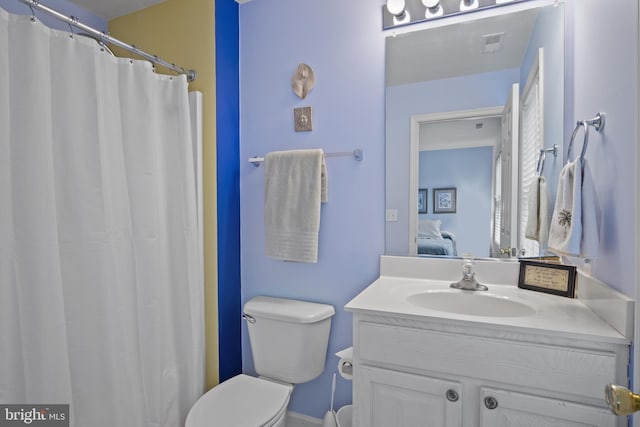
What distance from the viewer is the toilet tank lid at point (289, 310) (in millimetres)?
1514

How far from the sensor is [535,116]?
1.32 meters

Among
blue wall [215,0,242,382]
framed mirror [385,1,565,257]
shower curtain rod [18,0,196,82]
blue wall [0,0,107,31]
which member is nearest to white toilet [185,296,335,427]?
blue wall [215,0,242,382]

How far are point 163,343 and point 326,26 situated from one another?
5.74ft

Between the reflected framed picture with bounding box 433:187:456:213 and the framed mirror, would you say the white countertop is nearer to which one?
the framed mirror

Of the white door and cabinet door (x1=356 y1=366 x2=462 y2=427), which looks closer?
cabinet door (x1=356 y1=366 x2=462 y2=427)

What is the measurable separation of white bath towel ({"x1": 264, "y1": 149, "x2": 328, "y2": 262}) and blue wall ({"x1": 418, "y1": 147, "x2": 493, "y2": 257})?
518 mm

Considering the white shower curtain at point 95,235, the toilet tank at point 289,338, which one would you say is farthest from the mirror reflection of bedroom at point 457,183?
the white shower curtain at point 95,235

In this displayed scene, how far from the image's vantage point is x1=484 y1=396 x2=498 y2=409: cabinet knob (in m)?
0.92

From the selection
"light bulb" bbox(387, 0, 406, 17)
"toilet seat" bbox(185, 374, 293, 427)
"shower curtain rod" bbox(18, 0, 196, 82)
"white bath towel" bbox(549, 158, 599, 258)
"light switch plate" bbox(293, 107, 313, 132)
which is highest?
"light bulb" bbox(387, 0, 406, 17)

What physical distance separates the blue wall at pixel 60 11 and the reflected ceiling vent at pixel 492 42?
6.74 feet

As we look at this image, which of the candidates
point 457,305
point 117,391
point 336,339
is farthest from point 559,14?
point 117,391

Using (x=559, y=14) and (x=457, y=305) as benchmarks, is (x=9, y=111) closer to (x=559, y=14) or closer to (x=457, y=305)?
(x=457, y=305)

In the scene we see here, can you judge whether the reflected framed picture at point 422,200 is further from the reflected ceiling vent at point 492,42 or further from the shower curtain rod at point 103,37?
the shower curtain rod at point 103,37

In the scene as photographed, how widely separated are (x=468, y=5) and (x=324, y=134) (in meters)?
0.84
